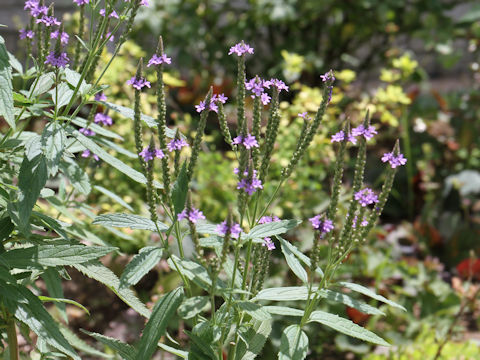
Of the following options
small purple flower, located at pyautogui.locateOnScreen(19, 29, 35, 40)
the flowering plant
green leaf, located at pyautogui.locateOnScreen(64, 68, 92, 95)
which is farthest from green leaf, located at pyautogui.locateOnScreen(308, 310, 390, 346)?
small purple flower, located at pyautogui.locateOnScreen(19, 29, 35, 40)

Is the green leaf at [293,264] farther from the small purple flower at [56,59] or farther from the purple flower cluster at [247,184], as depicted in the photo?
the small purple flower at [56,59]

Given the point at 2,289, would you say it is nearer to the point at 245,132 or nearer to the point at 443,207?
the point at 245,132

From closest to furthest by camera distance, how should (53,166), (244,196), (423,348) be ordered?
(244,196) → (53,166) → (423,348)

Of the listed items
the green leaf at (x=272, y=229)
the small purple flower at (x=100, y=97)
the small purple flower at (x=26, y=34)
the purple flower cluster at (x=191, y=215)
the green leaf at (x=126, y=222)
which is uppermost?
the small purple flower at (x=26, y=34)

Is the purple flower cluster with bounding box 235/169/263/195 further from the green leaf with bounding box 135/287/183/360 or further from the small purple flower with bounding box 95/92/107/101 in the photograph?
the small purple flower with bounding box 95/92/107/101

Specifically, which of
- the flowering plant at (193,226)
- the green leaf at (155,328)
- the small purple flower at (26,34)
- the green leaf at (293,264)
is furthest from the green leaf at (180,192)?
the small purple flower at (26,34)

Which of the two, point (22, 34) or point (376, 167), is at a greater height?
point (22, 34)

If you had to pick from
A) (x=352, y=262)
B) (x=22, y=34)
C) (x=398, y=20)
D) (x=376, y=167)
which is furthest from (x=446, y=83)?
(x=22, y=34)
